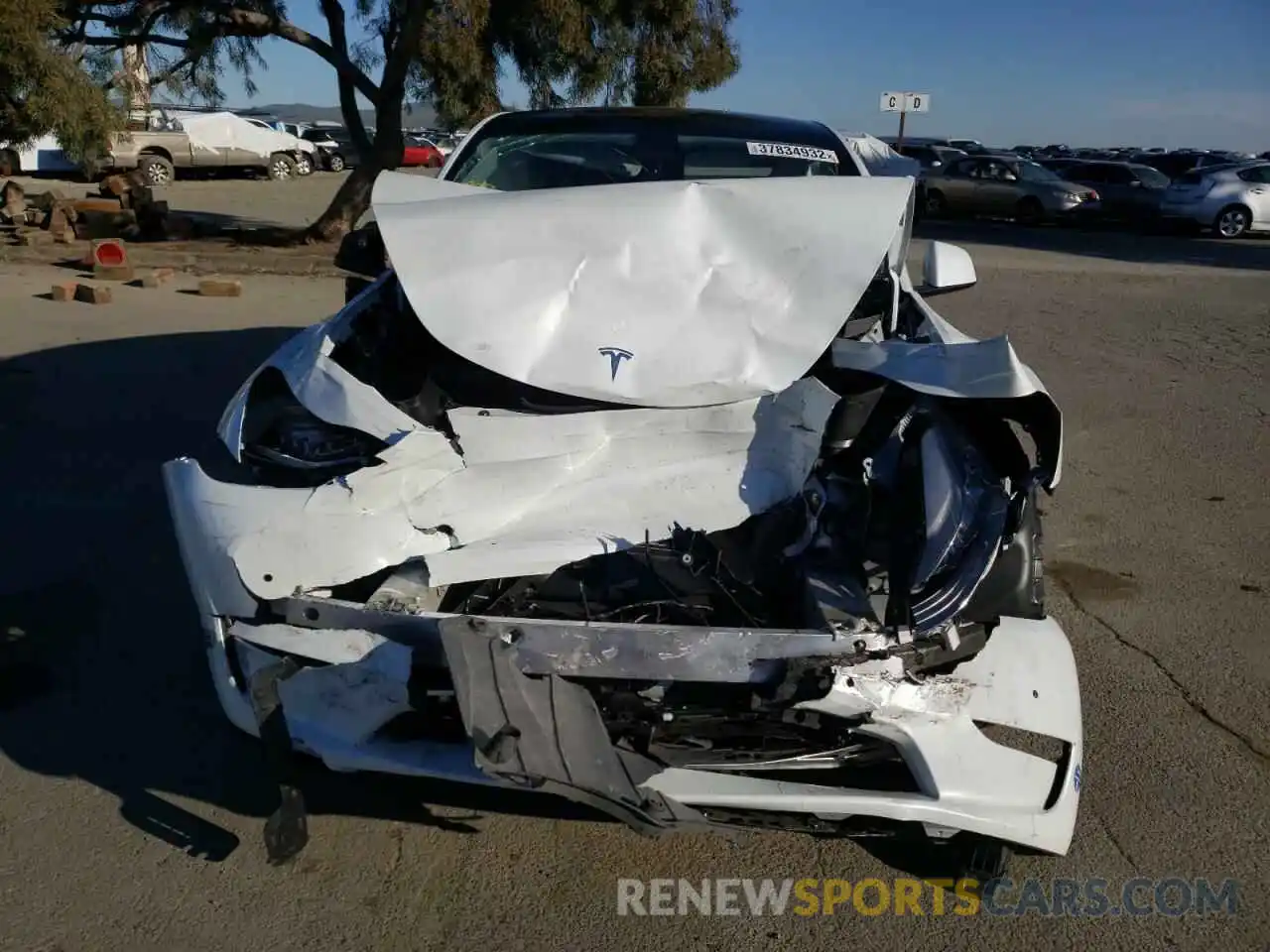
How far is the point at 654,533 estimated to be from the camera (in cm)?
277

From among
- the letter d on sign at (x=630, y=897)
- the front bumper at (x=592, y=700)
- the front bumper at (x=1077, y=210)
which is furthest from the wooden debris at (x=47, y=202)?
the front bumper at (x=1077, y=210)

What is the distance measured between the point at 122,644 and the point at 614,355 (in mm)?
2044

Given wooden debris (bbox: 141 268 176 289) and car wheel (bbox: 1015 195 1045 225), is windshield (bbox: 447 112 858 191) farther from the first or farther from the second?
car wheel (bbox: 1015 195 1045 225)

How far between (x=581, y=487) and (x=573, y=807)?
2.97 feet

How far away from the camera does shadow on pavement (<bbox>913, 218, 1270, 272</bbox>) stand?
17188mm

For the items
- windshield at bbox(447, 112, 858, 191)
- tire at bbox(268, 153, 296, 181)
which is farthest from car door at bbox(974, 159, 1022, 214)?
windshield at bbox(447, 112, 858, 191)

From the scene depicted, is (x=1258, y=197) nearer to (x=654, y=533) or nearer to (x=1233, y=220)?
(x=1233, y=220)

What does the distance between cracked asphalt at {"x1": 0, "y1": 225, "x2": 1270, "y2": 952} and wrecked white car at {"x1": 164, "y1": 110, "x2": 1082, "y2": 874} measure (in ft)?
0.99

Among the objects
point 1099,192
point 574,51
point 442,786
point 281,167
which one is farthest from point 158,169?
point 442,786

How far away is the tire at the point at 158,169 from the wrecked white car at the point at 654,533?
25.9 m

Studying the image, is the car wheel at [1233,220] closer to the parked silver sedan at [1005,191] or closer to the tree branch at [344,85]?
the parked silver sedan at [1005,191]

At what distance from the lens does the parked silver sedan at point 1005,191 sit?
72.8 ft

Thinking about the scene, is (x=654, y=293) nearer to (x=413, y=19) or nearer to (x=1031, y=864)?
(x=1031, y=864)

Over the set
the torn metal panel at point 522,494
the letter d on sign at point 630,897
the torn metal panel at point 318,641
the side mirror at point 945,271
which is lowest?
the letter d on sign at point 630,897
